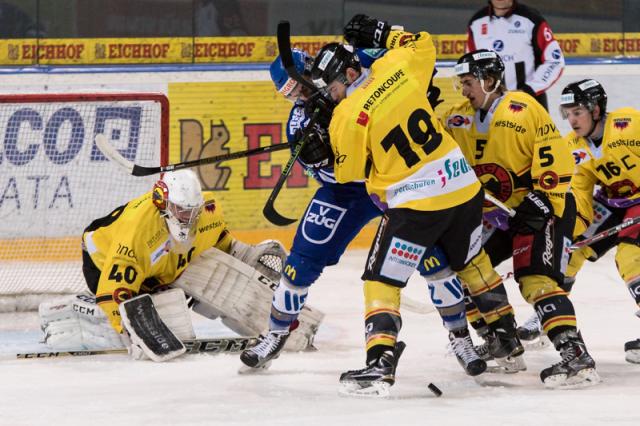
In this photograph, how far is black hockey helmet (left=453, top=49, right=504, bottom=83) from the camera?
4.62 meters

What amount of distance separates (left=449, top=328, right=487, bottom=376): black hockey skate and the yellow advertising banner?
308 cm

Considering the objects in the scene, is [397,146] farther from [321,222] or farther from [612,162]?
[612,162]

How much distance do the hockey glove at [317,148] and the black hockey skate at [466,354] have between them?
732mm

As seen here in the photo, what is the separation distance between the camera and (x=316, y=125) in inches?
176

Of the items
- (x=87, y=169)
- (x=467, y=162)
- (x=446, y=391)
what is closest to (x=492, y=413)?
(x=446, y=391)

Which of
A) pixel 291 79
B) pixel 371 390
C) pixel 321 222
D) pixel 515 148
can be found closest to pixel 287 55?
pixel 291 79

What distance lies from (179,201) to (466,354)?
1.18 metres

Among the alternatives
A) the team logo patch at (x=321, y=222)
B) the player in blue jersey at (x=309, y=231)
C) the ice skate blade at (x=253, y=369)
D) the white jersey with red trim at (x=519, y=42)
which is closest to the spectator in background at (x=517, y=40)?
the white jersey with red trim at (x=519, y=42)

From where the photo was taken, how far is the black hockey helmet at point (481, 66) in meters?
4.62

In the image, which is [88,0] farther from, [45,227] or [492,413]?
[492,413]

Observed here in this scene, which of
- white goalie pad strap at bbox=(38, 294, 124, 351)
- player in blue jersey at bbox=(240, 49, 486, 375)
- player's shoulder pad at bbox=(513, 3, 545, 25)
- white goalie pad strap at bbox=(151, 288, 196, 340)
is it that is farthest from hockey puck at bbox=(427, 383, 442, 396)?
player's shoulder pad at bbox=(513, 3, 545, 25)

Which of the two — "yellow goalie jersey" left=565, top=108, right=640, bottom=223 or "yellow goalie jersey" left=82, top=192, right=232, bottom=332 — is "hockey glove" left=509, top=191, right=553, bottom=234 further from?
"yellow goalie jersey" left=82, top=192, right=232, bottom=332

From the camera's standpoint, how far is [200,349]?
5.01m

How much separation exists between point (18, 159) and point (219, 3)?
153cm
